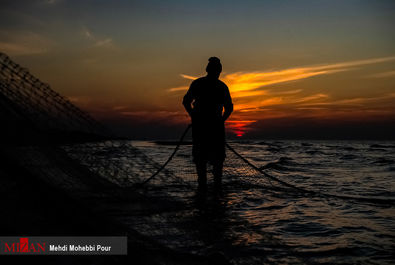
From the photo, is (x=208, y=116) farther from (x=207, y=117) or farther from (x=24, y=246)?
(x=24, y=246)

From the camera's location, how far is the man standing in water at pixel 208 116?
5.51m

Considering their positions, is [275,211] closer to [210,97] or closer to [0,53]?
[210,97]

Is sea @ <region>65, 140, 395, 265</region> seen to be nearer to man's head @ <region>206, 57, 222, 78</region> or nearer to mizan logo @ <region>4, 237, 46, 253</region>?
mizan logo @ <region>4, 237, 46, 253</region>

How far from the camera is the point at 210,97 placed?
218 inches

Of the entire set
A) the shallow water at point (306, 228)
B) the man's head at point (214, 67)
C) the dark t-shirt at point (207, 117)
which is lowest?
the shallow water at point (306, 228)

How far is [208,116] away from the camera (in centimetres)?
557

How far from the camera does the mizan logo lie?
231 cm

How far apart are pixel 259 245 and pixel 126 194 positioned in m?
1.75

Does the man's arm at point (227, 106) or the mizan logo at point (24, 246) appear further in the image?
the man's arm at point (227, 106)

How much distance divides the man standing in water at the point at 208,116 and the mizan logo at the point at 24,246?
11.3 ft

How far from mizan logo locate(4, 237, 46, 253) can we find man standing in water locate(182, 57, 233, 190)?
11.3 ft

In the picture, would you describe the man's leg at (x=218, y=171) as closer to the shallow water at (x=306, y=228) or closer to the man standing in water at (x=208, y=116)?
the man standing in water at (x=208, y=116)

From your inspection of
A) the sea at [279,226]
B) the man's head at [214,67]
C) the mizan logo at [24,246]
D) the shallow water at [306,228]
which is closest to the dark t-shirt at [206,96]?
the man's head at [214,67]

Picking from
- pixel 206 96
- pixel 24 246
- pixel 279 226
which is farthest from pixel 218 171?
pixel 24 246
